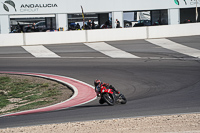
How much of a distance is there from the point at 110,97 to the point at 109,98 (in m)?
0.07

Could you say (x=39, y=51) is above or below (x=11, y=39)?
below

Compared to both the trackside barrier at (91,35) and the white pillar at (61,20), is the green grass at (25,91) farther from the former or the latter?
the white pillar at (61,20)

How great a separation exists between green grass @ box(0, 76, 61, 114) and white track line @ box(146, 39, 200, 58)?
1122cm

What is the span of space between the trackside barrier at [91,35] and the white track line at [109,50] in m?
1.12

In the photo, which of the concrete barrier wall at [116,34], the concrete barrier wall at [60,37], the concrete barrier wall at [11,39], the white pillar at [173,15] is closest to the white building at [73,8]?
the white pillar at [173,15]

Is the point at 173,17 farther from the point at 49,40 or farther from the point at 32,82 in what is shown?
the point at 32,82

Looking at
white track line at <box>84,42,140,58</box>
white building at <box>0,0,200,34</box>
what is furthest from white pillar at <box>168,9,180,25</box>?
white track line at <box>84,42,140,58</box>

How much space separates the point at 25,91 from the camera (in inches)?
634

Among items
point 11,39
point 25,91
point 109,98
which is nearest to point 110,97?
point 109,98

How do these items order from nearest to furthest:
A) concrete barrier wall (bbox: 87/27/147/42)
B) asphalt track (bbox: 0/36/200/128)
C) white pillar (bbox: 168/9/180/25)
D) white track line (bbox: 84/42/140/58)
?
1. asphalt track (bbox: 0/36/200/128)
2. white track line (bbox: 84/42/140/58)
3. concrete barrier wall (bbox: 87/27/147/42)
4. white pillar (bbox: 168/9/180/25)

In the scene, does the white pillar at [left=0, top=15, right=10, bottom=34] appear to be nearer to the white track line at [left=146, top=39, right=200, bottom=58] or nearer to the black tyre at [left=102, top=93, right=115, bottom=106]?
the white track line at [left=146, top=39, right=200, bottom=58]

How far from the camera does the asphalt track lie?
388 inches

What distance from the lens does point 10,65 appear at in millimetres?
22625

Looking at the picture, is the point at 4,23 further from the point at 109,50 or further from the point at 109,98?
the point at 109,98
